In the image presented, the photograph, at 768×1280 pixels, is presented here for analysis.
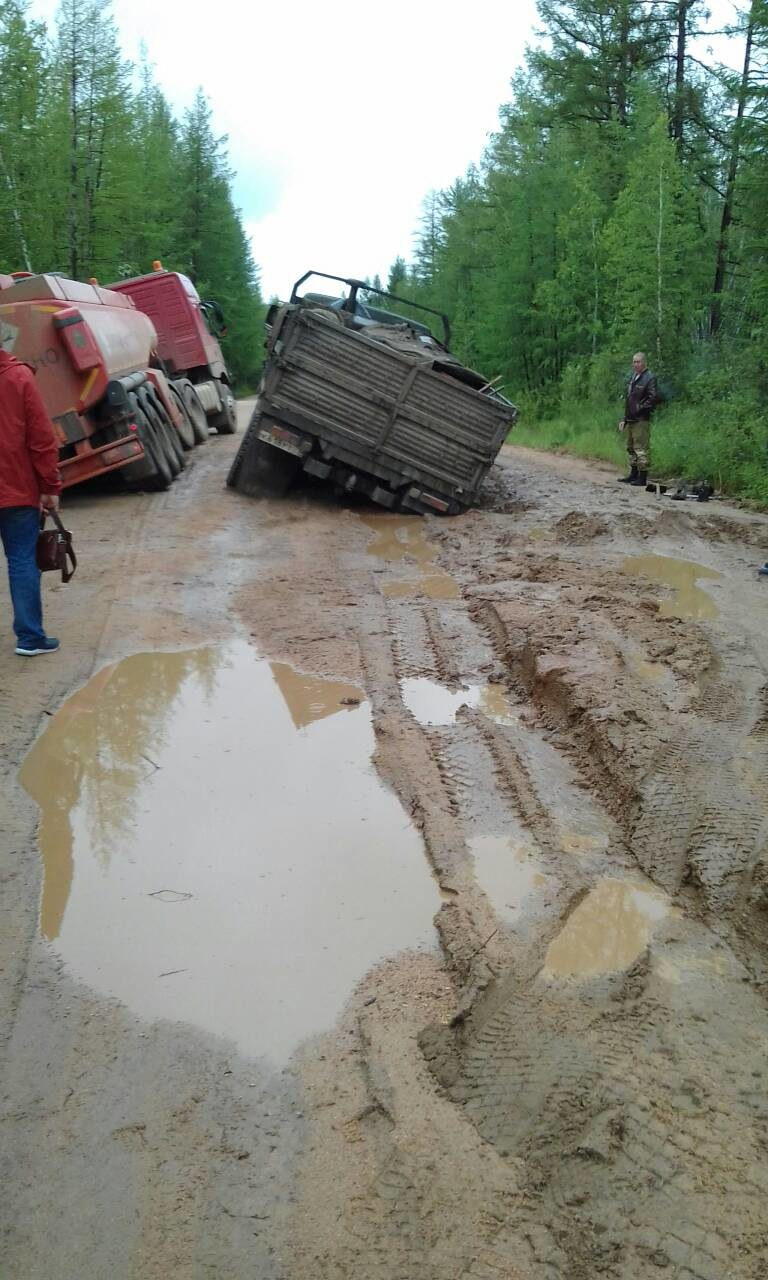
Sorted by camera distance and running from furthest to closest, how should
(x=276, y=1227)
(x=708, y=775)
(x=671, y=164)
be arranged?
1. (x=671, y=164)
2. (x=708, y=775)
3. (x=276, y=1227)

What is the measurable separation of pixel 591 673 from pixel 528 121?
81.1 ft

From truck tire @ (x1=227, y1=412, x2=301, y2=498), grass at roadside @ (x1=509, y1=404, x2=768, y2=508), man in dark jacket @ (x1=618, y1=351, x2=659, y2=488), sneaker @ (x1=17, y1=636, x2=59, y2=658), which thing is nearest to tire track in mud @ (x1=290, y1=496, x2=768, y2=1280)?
sneaker @ (x1=17, y1=636, x2=59, y2=658)

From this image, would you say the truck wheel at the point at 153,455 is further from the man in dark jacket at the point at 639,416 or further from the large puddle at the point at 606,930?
the large puddle at the point at 606,930

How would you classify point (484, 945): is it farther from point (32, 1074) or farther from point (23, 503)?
point (23, 503)

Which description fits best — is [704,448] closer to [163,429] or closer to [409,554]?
[409,554]

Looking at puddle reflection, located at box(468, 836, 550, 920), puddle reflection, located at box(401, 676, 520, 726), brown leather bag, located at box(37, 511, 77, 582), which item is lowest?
puddle reflection, located at box(401, 676, 520, 726)

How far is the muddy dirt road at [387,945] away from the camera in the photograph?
6.84 feet

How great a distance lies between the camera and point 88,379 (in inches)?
386

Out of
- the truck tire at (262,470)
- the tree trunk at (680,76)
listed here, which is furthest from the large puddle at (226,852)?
the tree trunk at (680,76)

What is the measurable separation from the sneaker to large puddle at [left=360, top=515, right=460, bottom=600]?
2.60 m

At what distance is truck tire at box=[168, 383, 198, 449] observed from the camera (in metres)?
14.2

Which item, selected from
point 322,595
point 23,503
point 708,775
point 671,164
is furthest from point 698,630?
point 671,164

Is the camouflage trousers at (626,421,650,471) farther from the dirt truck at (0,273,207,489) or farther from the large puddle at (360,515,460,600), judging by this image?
the dirt truck at (0,273,207,489)

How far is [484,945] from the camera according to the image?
122 inches
